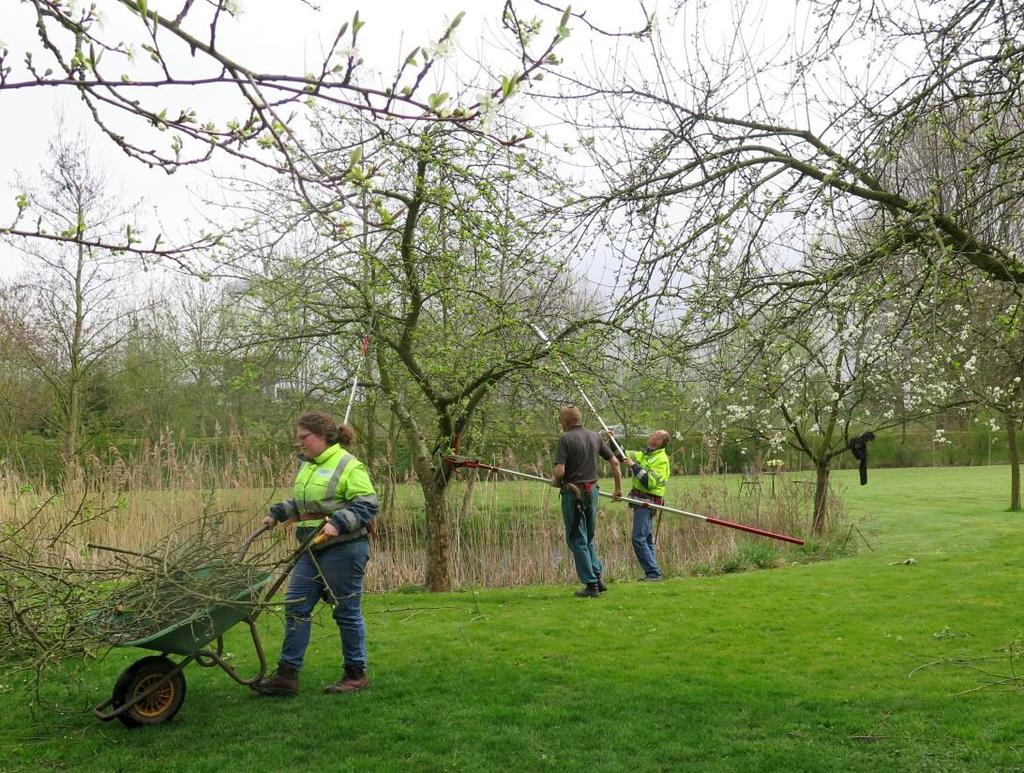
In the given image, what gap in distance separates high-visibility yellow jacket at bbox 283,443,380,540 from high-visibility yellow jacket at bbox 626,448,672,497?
4979mm

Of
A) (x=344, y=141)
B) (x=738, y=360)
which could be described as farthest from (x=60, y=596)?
(x=344, y=141)

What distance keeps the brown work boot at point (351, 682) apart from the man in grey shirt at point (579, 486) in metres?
2.95

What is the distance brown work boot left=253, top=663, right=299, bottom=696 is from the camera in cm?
515

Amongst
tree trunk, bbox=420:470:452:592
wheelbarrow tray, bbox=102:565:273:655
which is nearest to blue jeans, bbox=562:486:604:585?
tree trunk, bbox=420:470:452:592

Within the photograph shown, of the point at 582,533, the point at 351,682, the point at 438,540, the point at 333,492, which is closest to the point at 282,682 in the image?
Answer: the point at 351,682

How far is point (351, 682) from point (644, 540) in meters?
5.02

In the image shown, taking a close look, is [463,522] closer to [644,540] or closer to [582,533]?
[644,540]

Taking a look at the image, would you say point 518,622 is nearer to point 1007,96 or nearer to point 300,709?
point 300,709

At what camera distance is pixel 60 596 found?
419 centimetres

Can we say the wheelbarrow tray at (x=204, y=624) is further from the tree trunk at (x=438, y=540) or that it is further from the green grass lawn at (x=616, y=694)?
the tree trunk at (x=438, y=540)

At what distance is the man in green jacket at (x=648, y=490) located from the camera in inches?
380

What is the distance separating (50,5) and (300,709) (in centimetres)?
359

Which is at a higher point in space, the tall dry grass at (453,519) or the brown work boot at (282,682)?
the tall dry grass at (453,519)

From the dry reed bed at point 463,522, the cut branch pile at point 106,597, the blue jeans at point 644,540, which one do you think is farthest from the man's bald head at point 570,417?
the cut branch pile at point 106,597
